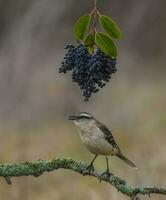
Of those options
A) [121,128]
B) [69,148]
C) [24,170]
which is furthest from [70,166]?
[121,128]

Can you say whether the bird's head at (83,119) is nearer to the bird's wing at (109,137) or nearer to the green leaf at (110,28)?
the bird's wing at (109,137)

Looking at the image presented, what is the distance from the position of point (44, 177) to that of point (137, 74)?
5.19m

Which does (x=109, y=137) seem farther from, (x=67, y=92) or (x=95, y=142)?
(x=67, y=92)

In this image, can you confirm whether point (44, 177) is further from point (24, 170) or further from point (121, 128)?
point (24, 170)

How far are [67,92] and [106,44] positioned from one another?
9.04 m

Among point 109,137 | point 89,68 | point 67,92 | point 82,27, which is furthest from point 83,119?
point 67,92

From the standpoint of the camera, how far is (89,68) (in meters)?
2.70

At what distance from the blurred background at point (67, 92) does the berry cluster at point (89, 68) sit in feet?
15.9

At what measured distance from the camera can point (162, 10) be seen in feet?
49.9

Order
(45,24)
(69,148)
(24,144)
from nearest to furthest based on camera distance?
(24,144)
(69,148)
(45,24)

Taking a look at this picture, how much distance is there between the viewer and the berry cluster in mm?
2701

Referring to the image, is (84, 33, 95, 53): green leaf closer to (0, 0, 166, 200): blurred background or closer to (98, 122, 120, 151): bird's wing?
(98, 122, 120, 151): bird's wing

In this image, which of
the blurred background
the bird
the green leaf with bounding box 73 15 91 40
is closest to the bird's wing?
the bird

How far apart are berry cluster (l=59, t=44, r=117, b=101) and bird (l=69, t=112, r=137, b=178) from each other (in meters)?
1.11
